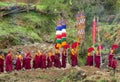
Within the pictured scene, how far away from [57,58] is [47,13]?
1000 centimetres

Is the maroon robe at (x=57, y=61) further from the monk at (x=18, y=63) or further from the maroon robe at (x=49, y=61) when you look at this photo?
the monk at (x=18, y=63)

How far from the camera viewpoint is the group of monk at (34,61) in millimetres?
Result: 17891

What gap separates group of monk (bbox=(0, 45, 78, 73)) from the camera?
704 inches

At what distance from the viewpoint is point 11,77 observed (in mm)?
16266

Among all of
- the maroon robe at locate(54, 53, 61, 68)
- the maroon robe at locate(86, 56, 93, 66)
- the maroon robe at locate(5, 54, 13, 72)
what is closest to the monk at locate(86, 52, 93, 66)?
the maroon robe at locate(86, 56, 93, 66)

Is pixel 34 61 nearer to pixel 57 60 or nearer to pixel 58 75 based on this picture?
pixel 57 60

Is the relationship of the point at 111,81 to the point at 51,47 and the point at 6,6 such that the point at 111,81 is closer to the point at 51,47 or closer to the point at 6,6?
the point at 51,47

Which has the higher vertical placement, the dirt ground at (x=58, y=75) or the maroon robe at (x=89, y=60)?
the dirt ground at (x=58, y=75)

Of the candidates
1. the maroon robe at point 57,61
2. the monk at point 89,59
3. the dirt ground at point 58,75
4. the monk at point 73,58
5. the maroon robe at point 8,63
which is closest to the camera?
the dirt ground at point 58,75

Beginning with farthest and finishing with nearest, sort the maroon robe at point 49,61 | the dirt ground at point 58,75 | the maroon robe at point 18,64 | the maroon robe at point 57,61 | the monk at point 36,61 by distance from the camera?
the maroon robe at point 57,61, the maroon robe at point 49,61, the monk at point 36,61, the maroon robe at point 18,64, the dirt ground at point 58,75

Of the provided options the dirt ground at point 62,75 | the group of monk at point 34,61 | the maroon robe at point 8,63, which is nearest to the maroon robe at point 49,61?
the group of monk at point 34,61

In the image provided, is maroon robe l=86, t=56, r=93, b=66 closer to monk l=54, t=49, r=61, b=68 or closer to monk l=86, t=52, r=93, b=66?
monk l=86, t=52, r=93, b=66

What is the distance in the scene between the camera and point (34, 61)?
1905cm

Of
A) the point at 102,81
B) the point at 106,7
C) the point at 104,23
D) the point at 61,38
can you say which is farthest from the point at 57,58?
the point at 106,7
